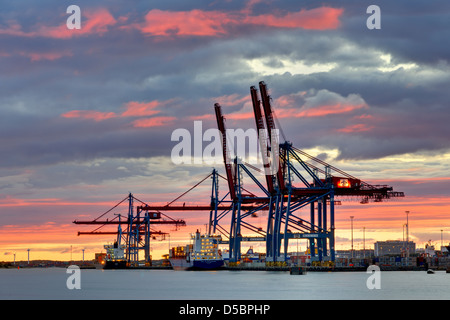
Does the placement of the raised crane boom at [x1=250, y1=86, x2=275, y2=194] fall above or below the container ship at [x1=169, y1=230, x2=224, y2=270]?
above

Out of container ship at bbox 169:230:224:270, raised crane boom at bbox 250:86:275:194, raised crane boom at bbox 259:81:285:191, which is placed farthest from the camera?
container ship at bbox 169:230:224:270

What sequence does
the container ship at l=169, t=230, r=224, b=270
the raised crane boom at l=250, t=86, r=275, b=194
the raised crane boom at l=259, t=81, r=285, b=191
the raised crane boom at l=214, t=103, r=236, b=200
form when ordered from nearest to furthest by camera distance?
the raised crane boom at l=259, t=81, r=285, b=191 → the raised crane boom at l=250, t=86, r=275, b=194 → the raised crane boom at l=214, t=103, r=236, b=200 → the container ship at l=169, t=230, r=224, b=270

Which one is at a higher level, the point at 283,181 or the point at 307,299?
the point at 283,181

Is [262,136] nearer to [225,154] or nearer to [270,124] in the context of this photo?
[270,124]

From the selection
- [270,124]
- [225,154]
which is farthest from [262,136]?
[225,154]

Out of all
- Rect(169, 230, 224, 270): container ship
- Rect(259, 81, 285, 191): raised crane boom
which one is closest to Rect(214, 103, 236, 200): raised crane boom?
Rect(169, 230, 224, 270): container ship

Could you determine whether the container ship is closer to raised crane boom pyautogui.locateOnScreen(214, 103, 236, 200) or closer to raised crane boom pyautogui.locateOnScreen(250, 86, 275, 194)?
raised crane boom pyautogui.locateOnScreen(214, 103, 236, 200)

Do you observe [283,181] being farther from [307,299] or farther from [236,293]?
[307,299]

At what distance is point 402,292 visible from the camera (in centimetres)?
8669

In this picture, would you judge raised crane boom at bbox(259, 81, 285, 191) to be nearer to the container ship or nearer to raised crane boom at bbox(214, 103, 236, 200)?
raised crane boom at bbox(214, 103, 236, 200)

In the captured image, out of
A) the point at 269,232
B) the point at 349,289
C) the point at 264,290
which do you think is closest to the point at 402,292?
the point at 349,289

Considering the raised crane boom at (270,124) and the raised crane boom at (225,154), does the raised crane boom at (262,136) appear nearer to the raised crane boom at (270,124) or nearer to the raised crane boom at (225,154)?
the raised crane boom at (270,124)

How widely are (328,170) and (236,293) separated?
58699 millimetres

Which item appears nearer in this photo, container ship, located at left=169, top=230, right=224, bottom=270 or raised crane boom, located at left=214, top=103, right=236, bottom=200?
raised crane boom, located at left=214, top=103, right=236, bottom=200
